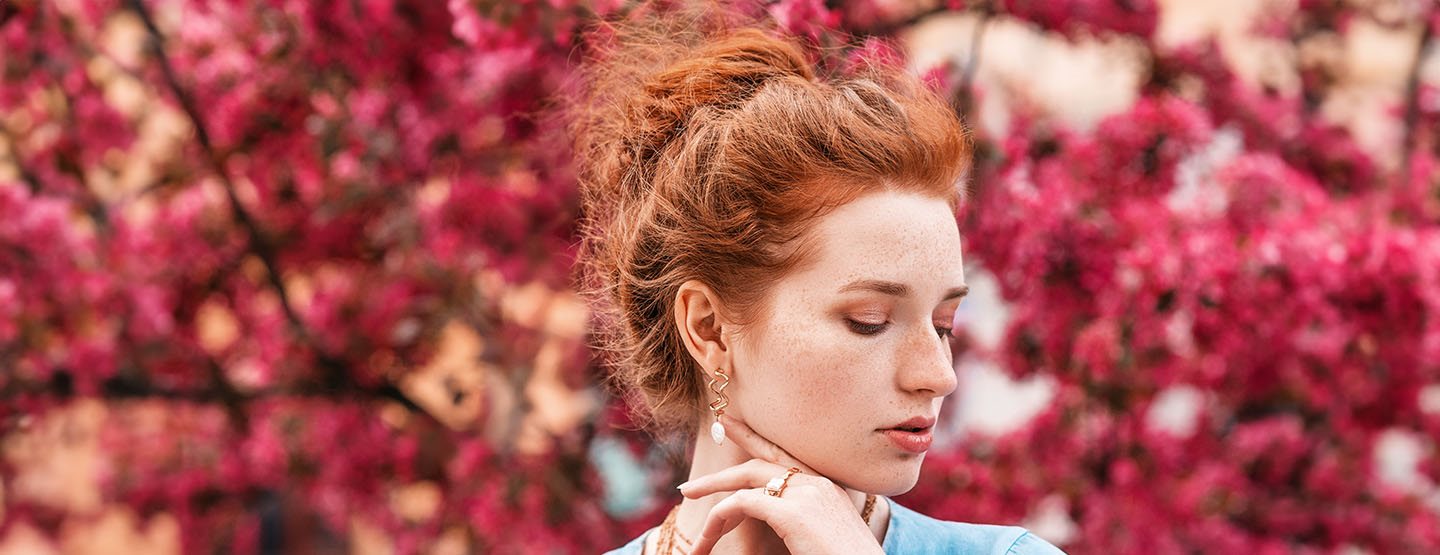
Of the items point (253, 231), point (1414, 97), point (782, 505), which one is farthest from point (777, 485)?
point (1414, 97)

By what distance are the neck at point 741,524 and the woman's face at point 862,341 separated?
8 cm

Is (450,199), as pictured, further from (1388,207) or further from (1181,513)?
(1388,207)

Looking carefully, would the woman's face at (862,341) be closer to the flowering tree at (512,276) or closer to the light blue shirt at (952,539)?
the light blue shirt at (952,539)

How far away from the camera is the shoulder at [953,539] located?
1.43m

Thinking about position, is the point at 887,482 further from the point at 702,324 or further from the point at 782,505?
the point at 702,324

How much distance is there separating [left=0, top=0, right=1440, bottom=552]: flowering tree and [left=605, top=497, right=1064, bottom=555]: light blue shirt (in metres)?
0.87

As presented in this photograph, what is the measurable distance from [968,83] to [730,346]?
117cm

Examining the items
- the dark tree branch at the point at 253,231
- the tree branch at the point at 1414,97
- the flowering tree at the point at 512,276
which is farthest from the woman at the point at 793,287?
the tree branch at the point at 1414,97

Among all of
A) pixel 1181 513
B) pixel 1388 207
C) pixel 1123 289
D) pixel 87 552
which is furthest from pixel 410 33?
pixel 87 552

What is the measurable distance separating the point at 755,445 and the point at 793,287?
0.54ft

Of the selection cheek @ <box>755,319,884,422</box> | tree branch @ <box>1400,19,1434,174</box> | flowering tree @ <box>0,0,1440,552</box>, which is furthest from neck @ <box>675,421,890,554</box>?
tree branch @ <box>1400,19,1434,174</box>

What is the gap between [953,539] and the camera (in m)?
1.47

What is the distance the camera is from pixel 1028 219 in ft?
7.46

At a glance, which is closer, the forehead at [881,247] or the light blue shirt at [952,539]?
the forehead at [881,247]
